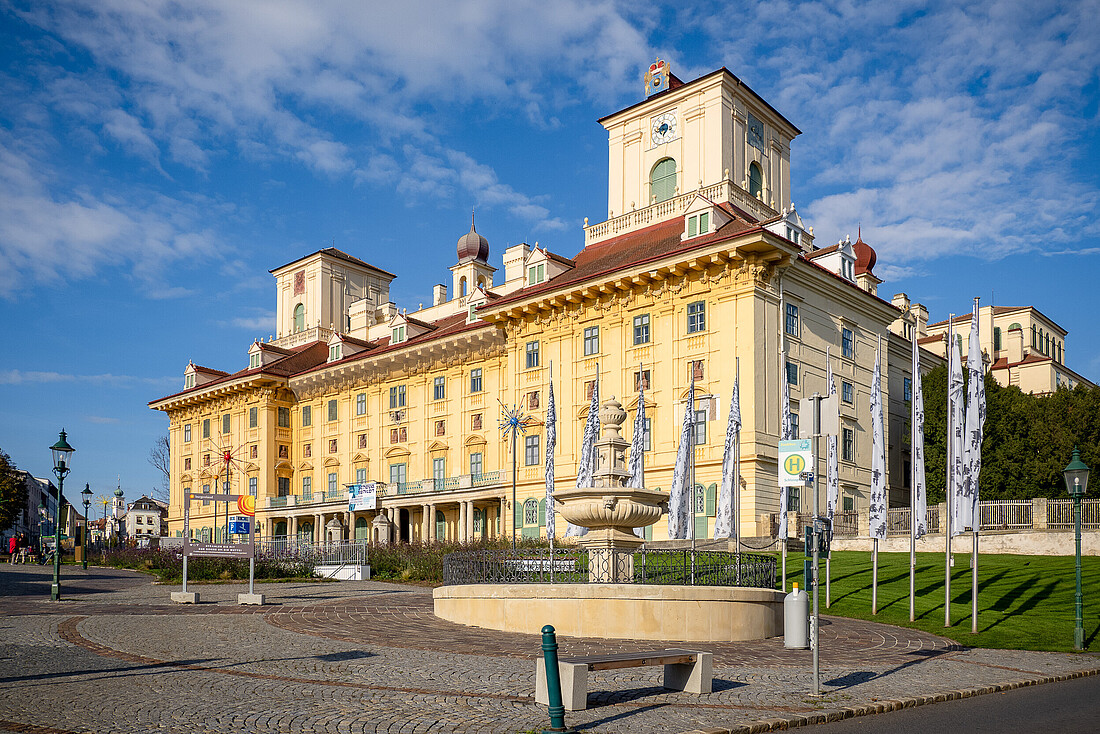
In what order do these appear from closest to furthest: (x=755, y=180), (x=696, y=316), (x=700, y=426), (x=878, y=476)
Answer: (x=878, y=476) < (x=700, y=426) < (x=696, y=316) < (x=755, y=180)

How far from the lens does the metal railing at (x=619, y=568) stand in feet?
61.0

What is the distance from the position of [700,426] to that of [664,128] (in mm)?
17834

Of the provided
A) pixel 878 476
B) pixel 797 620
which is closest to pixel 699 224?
pixel 878 476

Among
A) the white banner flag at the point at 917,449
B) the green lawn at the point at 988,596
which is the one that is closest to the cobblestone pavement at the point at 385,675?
the green lawn at the point at 988,596

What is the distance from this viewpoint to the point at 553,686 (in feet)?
31.4

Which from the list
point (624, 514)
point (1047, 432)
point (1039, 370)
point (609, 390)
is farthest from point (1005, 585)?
point (1039, 370)

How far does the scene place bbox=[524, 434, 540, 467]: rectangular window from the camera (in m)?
49.9

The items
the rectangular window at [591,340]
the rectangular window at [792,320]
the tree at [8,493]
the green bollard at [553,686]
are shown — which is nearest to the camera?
the green bollard at [553,686]

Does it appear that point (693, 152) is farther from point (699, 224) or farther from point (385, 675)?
point (385, 675)

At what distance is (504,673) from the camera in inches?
517

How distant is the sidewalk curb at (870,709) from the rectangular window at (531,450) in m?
36.0

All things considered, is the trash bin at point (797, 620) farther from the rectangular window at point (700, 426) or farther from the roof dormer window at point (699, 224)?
the roof dormer window at point (699, 224)

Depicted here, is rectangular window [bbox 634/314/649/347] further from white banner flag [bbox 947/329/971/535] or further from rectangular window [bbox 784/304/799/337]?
white banner flag [bbox 947/329/971/535]

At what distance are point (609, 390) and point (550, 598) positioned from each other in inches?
1108
